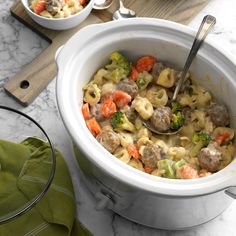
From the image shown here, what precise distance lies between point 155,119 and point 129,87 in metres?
0.12

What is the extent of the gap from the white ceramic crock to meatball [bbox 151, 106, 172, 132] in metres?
0.14

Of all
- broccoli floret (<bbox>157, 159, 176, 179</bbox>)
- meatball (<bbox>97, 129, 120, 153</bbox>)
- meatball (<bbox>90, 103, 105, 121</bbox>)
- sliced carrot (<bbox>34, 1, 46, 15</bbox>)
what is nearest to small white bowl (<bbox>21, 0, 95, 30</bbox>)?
sliced carrot (<bbox>34, 1, 46, 15</bbox>)

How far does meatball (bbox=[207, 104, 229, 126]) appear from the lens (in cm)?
128

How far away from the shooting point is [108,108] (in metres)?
1.29

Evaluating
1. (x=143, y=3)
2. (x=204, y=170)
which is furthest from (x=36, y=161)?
(x=143, y=3)

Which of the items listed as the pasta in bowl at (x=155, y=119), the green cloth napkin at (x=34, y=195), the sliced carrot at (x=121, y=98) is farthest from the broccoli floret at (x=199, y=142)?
the green cloth napkin at (x=34, y=195)

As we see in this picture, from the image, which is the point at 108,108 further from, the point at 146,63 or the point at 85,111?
the point at 146,63

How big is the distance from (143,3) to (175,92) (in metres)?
0.46

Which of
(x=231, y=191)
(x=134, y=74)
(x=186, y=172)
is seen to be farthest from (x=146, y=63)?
(x=231, y=191)

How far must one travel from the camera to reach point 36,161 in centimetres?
130

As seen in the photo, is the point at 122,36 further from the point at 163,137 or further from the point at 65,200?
the point at 65,200

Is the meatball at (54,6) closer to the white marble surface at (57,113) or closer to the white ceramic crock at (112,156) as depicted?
the white marble surface at (57,113)

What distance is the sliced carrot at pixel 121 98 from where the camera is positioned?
4.26 feet

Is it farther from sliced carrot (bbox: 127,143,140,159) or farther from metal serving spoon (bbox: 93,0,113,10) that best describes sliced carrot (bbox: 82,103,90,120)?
metal serving spoon (bbox: 93,0,113,10)
